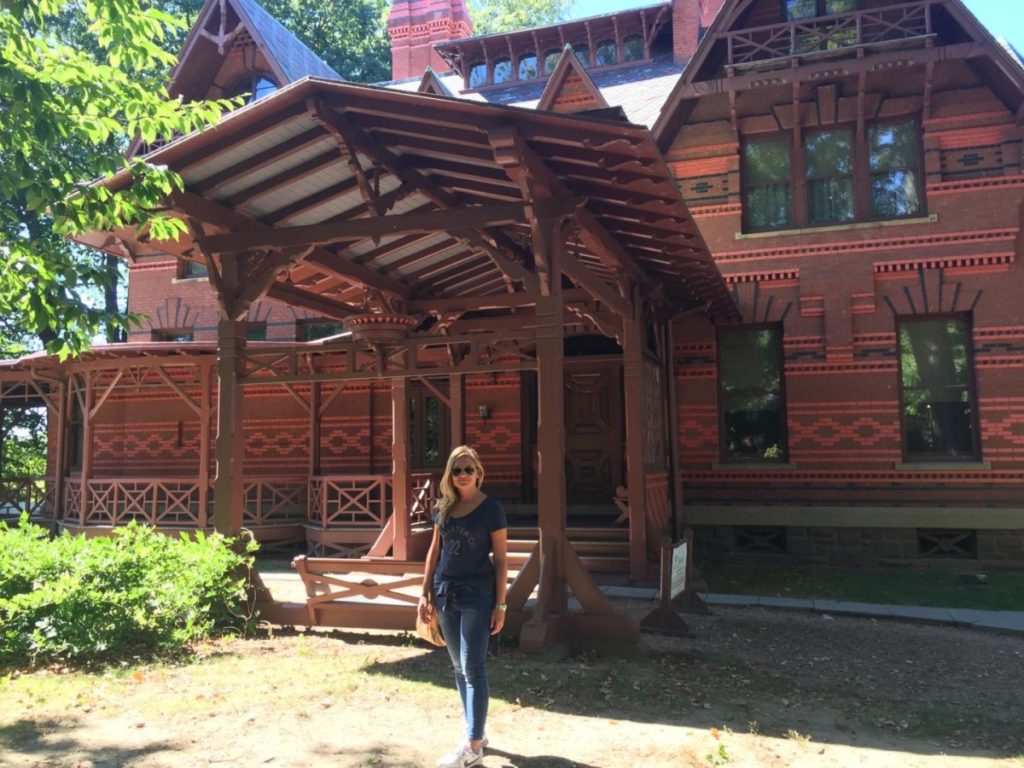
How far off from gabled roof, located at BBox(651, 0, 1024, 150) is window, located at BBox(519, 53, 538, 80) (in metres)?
6.40

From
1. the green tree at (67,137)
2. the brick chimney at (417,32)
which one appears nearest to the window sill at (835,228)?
the green tree at (67,137)

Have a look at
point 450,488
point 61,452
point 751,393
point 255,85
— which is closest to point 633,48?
point 255,85

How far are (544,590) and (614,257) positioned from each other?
3.66m

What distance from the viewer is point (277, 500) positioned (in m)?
14.7

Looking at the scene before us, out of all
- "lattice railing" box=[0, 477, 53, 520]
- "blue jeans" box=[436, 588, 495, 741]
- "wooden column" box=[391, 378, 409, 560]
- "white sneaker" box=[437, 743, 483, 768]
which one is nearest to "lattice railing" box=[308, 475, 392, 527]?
"wooden column" box=[391, 378, 409, 560]

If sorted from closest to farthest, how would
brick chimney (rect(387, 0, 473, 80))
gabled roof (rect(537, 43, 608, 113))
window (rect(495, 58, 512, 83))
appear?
1. gabled roof (rect(537, 43, 608, 113))
2. window (rect(495, 58, 512, 83))
3. brick chimney (rect(387, 0, 473, 80))

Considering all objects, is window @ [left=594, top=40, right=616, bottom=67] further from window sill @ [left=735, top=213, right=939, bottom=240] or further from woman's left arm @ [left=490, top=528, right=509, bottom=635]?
woman's left arm @ [left=490, top=528, right=509, bottom=635]

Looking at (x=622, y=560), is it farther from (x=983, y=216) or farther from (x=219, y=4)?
(x=219, y=4)

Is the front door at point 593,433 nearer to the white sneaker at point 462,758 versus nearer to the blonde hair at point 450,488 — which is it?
the blonde hair at point 450,488

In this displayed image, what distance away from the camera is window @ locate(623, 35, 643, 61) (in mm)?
17516

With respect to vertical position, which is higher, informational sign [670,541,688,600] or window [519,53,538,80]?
window [519,53,538,80]

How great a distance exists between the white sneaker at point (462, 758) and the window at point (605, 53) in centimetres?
1651

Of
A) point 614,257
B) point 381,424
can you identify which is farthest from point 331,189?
point 381,424

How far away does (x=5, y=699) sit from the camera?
5.24 meters
